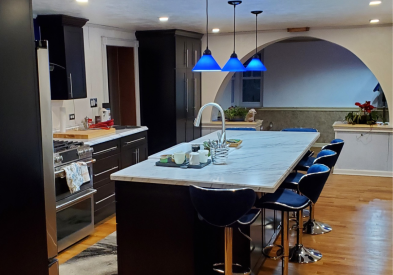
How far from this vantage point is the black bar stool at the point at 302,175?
373 centimetres

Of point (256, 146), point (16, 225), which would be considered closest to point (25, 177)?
point (16, 225)

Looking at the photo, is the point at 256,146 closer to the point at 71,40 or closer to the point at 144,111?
the point at 71,40

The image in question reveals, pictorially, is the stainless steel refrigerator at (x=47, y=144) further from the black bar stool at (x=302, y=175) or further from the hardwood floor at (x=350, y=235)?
the black bar stool at (x=302, y=175)

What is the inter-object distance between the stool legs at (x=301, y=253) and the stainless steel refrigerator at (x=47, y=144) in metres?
2.59

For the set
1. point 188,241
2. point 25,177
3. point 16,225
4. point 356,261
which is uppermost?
point 25,177

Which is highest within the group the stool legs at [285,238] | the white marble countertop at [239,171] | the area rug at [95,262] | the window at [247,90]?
the window at [247,90]

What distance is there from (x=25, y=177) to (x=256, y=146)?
10.3 ft

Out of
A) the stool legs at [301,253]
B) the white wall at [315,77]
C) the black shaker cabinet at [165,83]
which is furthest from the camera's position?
the white wall at [315,77]

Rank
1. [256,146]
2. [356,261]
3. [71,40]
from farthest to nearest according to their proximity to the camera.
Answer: [71,40], [256,146], [356,261]

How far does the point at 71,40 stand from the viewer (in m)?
4.89

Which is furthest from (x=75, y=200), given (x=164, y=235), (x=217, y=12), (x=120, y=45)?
(x=120, y=45)

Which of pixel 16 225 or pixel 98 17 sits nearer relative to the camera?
pixel 16 225

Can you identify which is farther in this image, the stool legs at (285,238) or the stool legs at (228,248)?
the stool legs at (285,238)

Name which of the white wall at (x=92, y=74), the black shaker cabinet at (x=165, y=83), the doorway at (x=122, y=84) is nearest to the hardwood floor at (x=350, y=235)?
the white wall at (x=92, y=74)
